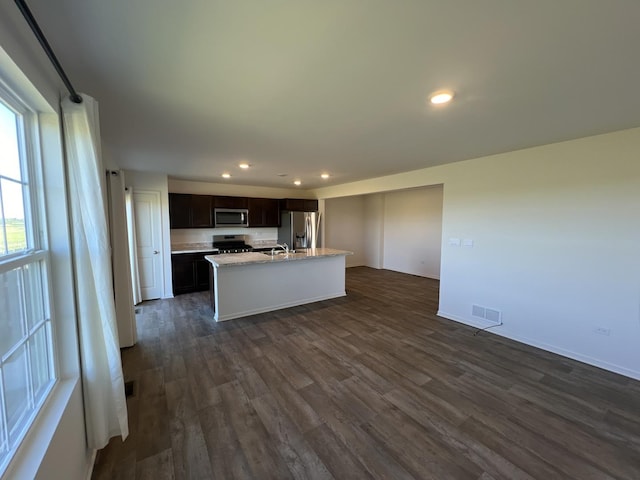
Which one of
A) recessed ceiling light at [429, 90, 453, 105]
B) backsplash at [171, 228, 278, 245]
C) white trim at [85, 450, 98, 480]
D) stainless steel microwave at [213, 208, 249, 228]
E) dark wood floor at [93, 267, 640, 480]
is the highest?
recessed ceiling light at [429, 90, 453, 105]

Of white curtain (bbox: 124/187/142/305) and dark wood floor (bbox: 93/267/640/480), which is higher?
white curtain (bbox: 124/187/142/305)

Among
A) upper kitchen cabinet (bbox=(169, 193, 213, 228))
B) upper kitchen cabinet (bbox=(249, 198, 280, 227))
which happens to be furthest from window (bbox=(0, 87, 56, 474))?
upper kitchen cabinet (bbox=(249, 198, 280, 227))

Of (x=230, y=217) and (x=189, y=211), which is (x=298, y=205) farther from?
(x=189, y=211)

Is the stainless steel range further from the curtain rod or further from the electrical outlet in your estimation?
the electrical outlet

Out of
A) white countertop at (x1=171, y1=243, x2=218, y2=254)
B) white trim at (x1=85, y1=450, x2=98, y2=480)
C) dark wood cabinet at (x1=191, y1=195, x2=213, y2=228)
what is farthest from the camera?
dark wood cabinet at (x1=191, y1=195, x2=213, y2=228)

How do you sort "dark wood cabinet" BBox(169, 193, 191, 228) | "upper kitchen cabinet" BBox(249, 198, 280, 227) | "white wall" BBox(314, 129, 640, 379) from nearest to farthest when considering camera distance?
"white wall" BBox(314, 129, 640, 379), "dark wood cabinet" BBox(169, 193, 191, 228), "upper kitchen cabinet" BBox(249, 198, 280, 227)

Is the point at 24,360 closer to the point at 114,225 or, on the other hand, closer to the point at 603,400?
the point at 114,225

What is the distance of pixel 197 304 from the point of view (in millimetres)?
4758

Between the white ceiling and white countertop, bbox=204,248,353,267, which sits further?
white countertop, bbox=204,248,353,267

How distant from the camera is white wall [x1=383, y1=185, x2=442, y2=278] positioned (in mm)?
6953

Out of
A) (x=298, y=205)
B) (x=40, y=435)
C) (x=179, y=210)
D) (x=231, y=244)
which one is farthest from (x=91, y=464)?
(x=298, y=205)

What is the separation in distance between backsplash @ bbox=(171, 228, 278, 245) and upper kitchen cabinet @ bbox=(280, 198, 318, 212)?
2.48 ft

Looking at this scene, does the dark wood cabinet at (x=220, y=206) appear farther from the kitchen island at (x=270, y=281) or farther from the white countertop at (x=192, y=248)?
the kitchen island at (x=270, y=281)

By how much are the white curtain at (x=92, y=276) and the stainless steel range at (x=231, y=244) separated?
4310mm
